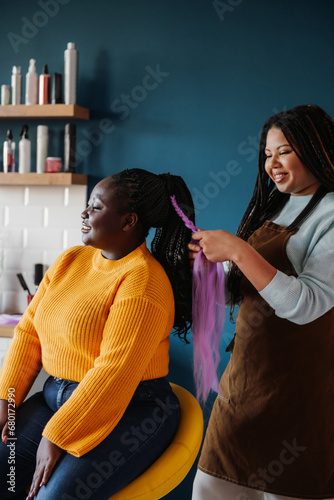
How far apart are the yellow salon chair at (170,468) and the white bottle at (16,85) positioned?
75.1 inches

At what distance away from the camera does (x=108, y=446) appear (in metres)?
1.22

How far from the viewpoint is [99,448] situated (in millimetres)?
1206

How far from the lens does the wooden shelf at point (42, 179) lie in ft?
8.61

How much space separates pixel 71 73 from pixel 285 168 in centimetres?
153

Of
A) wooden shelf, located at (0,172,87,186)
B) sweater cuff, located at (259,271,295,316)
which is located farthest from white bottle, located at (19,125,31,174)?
sweater cuff, located at (259,271,295,316)

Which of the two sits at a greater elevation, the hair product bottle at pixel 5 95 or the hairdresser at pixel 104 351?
the hair product bottle at pixel 5 95

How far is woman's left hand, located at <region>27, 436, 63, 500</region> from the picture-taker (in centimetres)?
118

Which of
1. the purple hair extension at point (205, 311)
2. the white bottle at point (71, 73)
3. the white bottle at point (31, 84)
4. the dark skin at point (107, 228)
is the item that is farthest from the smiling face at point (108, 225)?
the white bottle at point (31, 84)

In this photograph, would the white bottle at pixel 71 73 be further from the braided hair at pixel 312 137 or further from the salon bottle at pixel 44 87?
the braided hair at pixel 312 137

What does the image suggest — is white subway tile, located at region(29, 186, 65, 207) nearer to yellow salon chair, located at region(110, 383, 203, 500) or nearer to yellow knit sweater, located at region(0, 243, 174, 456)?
yellow knit sweater, located at region(0, 243, 174, 456)

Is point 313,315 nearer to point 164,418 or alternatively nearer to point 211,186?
point 164,418

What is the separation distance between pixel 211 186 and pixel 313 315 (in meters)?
1.37

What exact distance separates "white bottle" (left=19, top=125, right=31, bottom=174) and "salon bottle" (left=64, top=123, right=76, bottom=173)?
0.64 feet

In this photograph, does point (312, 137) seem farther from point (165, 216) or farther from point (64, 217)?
point (64, 217)
